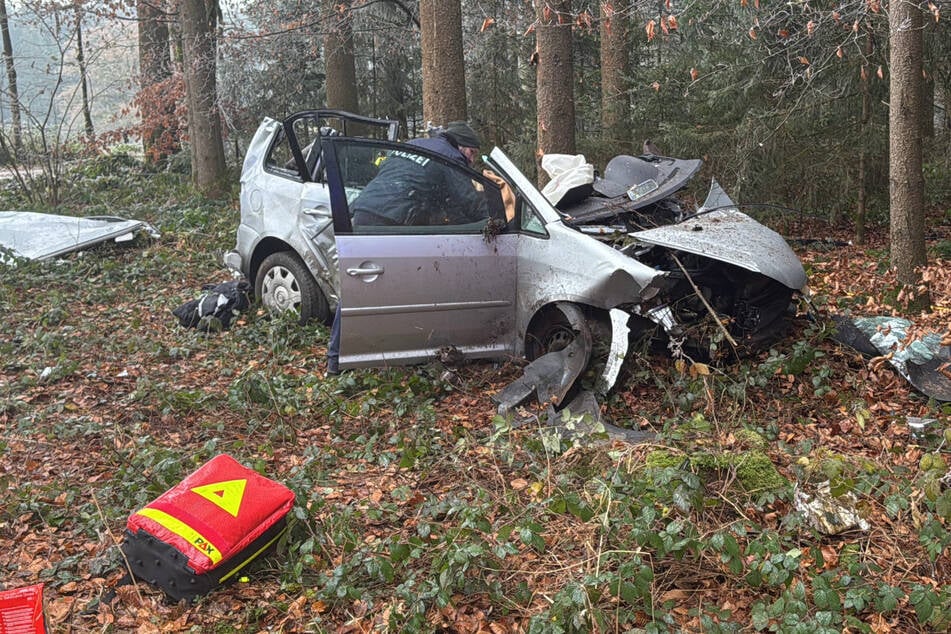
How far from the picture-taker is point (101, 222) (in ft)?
38.0

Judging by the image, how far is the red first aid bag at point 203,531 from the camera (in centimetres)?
365

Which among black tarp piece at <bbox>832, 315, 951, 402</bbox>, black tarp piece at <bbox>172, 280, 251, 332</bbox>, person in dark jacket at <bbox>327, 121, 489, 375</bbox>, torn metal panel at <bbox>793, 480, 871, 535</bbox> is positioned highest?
person in dark jacket at <bbox>327, 121, 489, 375</bbox>

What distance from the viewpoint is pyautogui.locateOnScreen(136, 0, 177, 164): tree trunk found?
17.2 metres

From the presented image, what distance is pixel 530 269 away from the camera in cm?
604

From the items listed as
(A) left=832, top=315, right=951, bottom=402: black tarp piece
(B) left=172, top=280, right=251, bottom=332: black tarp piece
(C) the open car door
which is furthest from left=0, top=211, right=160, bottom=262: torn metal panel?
(A) left=832, top=315, right=951, bottom=402: black tarp piece

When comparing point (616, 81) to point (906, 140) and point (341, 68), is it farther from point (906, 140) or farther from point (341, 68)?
point (906, 140)

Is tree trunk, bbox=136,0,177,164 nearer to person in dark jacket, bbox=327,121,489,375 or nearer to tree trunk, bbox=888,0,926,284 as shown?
person in dark jacket, bbox=327,121,489,375

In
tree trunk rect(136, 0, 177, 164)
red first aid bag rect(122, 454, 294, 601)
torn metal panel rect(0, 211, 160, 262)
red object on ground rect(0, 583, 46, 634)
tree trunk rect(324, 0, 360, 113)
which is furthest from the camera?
tree trunk rect(136, 0, 177, 164)

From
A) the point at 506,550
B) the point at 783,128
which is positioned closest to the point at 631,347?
the point at 506,550

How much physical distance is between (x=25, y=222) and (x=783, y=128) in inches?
387

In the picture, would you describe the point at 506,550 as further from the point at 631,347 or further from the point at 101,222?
the point at 101,222

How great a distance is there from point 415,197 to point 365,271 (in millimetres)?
698

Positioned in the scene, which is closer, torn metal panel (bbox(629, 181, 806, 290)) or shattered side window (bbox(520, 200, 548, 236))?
torn metal panel (bbox(629, 181, 806, 290))

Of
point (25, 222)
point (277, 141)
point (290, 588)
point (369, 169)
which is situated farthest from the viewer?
point (25, 222)
